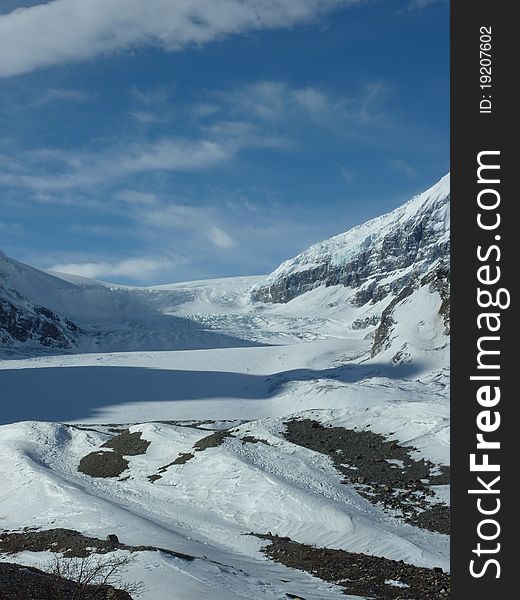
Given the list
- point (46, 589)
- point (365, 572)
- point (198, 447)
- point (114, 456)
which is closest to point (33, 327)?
point (114, 456)

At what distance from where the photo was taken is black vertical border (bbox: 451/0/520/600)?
805 centimetres

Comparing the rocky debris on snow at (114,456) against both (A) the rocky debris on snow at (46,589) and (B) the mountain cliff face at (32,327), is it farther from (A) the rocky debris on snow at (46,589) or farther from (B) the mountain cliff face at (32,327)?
(B) the mountain cliff face at (32,327)

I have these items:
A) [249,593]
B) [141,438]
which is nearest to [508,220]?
[249,593]

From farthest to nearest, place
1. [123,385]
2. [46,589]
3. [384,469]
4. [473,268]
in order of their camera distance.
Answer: [123,385] → [384,469] → [46,589] → [473,268]

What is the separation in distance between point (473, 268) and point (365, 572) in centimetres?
1303

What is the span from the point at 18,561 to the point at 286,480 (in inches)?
546

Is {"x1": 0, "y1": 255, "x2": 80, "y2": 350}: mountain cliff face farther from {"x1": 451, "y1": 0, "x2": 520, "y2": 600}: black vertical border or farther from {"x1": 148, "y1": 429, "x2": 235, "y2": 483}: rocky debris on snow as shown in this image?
{"x1": 451, "y1": 0, "x2": 520, "y2": 600}: black vertical border

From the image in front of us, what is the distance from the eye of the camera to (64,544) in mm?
20469

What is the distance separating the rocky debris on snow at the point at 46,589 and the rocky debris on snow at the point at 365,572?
288 inches

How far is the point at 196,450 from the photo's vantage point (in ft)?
116

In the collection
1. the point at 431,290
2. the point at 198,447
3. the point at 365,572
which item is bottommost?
the point at 365,572

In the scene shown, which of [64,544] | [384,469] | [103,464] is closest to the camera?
[64,544]

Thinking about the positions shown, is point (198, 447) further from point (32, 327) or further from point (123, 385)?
point (32, 327)

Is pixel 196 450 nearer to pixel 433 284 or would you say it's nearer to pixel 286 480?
pixel 286 480
